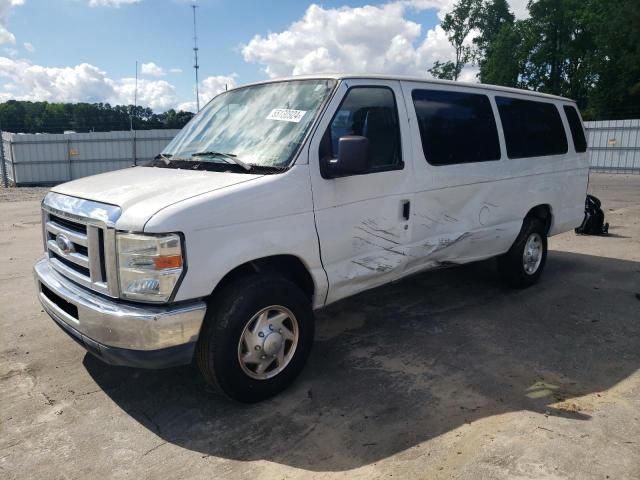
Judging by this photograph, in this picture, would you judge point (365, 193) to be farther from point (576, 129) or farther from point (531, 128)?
point (576, 129)

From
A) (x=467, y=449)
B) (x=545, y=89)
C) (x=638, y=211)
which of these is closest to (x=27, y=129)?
(x=638, y=211)

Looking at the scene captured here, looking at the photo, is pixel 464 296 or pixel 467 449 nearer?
pixel 467 449

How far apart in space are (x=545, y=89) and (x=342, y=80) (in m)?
51.5

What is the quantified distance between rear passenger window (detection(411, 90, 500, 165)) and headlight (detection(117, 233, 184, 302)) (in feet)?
7.90

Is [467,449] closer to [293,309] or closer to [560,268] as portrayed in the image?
[293,309]

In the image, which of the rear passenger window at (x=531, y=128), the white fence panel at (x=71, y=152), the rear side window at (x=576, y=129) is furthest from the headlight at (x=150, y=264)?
the white fence panel at (x=71, y=152)

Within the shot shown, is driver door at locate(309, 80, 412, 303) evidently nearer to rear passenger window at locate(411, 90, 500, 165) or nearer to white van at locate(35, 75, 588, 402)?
white van at locate(35, 75, 588, 402)

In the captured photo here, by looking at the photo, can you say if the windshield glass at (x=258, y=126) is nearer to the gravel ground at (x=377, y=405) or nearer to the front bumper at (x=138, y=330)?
the front bumper at (x=138, y=330)

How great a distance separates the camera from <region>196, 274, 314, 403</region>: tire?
3.27 metres

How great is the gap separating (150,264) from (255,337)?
2.86ft

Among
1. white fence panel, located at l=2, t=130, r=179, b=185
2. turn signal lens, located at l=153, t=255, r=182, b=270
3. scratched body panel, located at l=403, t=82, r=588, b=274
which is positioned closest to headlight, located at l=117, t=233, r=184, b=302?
turn signal lens, located at l=153, t=255, r=182, b=270

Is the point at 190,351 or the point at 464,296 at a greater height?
the point at 190,351

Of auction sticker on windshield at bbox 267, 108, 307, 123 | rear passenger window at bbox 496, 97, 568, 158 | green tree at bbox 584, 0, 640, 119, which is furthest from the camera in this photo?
green tree at bbox 584, 0, 640, 119

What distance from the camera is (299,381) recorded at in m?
3.88
